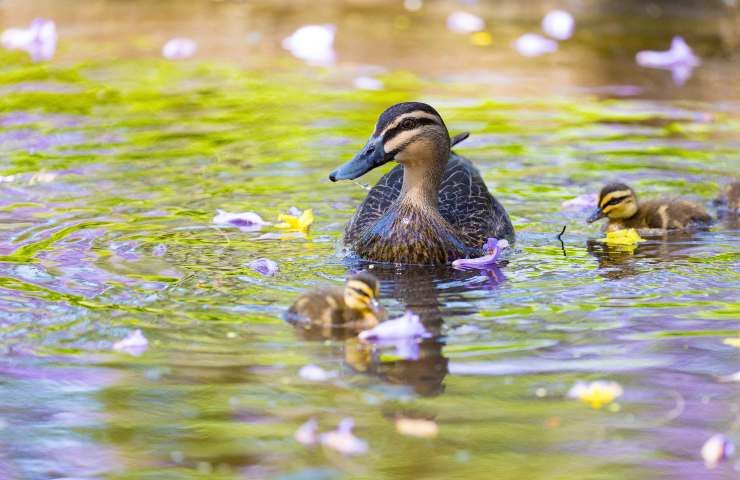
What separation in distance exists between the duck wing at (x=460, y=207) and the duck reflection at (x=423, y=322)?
21.4 inches

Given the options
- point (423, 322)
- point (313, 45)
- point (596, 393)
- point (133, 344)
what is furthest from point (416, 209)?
point (313, 45)

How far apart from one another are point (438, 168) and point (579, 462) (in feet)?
11.6

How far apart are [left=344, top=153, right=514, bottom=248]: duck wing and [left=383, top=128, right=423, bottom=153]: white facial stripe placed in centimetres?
58

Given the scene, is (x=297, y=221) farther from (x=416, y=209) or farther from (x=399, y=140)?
(x=399, y=140)

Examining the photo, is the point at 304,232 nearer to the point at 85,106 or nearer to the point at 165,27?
the point at 85,106

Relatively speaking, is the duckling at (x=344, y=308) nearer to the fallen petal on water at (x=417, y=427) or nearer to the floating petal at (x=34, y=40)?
the fallen petal on water at (x=417, y=427)

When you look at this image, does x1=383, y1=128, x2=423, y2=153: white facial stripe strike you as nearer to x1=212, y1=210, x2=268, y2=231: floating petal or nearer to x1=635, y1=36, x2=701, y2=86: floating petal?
x1=212, y1=210, x2=268, y2=231: floating petal

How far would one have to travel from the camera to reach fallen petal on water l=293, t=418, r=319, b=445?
4977mm

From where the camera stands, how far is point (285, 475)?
467 cm

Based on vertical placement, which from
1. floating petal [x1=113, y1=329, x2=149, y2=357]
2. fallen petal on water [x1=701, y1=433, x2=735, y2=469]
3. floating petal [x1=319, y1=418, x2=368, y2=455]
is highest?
floating petal [x1=113, y1=329, x2=149, y2=357]

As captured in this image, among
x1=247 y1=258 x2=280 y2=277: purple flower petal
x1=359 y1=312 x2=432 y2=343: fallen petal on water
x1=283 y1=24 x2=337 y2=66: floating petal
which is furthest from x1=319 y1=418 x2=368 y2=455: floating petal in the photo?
x1=283 y1=24 x2=337 y2=66: floating petal

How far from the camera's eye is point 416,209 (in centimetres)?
799

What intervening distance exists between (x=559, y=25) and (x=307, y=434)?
11689 mm

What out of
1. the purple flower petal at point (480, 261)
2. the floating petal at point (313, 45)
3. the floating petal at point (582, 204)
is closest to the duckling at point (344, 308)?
the purple flower petal at point (480, 261)
